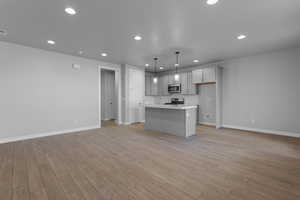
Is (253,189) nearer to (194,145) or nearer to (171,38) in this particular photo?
(194,145)

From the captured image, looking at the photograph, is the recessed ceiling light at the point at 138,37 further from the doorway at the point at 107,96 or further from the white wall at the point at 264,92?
the doorway at the point at 107,96

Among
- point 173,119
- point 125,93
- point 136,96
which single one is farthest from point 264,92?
point 125,93

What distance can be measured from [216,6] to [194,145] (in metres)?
3.06

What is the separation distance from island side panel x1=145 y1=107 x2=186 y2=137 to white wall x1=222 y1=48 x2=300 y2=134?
2544mm

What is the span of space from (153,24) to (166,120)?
305 cm

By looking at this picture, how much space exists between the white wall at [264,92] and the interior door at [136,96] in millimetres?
3788

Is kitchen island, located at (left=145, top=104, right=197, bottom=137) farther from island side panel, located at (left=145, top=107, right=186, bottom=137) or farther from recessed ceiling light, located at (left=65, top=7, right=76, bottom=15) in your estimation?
recessed ceiling light, located at (left=65, top=7, right=76, bottom=15)

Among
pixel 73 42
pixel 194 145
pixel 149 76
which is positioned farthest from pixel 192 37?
pixel 149 76

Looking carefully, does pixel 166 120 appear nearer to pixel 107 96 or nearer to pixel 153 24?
pixel 153 24

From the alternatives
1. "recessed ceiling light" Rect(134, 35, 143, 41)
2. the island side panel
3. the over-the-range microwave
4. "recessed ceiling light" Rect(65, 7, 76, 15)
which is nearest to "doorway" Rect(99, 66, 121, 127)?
the island side panel

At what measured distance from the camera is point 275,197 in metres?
1.67

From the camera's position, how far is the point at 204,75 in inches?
230

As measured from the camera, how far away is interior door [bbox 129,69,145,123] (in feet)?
21.1

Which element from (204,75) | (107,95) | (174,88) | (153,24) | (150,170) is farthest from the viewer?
(107,95)
